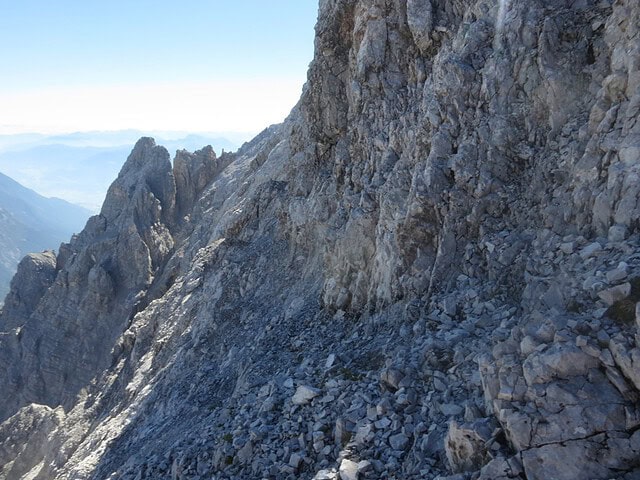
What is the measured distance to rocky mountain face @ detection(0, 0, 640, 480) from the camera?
31.2 ft

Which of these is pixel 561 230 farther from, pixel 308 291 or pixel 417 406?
pixel 308 291

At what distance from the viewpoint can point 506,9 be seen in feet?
Answer: 53.0

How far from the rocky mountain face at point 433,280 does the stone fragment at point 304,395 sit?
7cm

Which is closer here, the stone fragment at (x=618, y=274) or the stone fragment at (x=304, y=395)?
the stone fragment at (x=618, y=274)

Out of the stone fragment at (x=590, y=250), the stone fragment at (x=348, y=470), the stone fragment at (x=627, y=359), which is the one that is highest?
the stone fragment at (x=590, y=250)

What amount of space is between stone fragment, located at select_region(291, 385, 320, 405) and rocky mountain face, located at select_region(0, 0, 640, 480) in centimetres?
7

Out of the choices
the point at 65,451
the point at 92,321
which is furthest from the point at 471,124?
the point at 92,321

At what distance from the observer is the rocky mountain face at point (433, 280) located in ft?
31.2

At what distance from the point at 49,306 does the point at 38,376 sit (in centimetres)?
1021

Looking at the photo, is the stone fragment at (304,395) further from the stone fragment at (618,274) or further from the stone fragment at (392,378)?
the stone fragment at (618,274)

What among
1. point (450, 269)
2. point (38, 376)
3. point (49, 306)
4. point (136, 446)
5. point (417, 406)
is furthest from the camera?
point (49, 306)

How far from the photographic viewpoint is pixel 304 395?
15.9m

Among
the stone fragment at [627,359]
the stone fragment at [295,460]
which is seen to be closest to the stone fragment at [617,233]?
the stone fragment at [627,359]

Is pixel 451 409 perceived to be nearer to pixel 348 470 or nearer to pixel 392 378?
pixel 392 378
